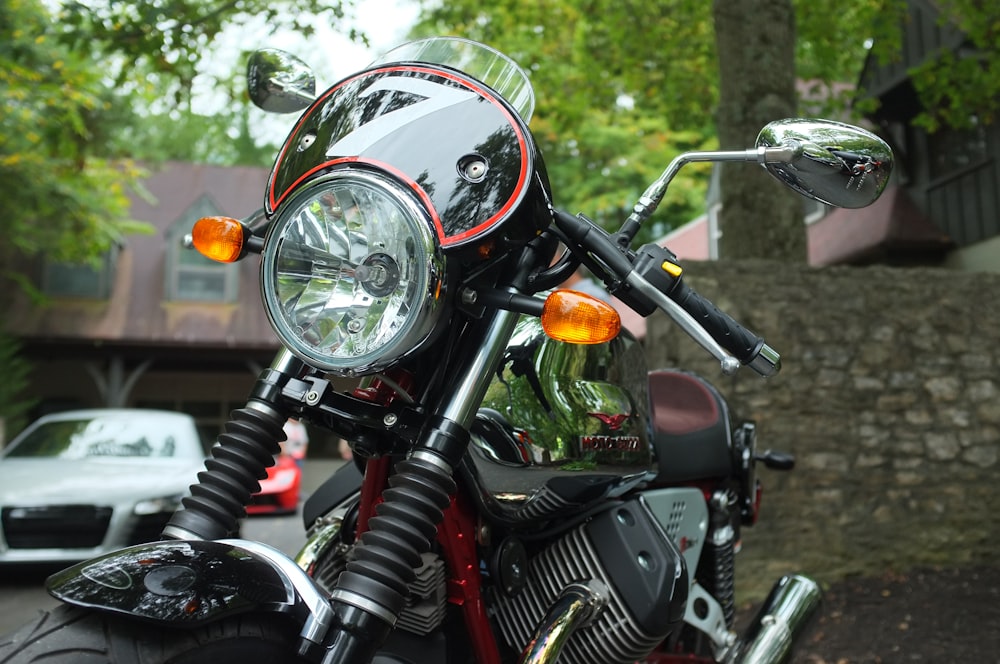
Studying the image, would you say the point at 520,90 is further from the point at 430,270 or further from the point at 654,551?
the point at 654,551

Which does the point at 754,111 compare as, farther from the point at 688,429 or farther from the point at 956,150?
the point at 956,150

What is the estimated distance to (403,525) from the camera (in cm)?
145

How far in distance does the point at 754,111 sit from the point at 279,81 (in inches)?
198

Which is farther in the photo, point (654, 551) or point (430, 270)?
point (654, 551)

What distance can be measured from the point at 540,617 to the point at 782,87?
17.7 feet

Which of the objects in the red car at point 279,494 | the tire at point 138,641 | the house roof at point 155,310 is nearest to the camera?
the tire at point 138,641

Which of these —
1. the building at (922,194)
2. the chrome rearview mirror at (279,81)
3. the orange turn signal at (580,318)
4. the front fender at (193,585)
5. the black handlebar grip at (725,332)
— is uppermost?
the chrome rearview mirror at (279,81)

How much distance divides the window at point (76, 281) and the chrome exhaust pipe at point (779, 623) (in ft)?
60.5

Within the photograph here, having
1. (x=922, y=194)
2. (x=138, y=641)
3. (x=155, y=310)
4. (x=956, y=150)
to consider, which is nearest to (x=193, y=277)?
(x=155, y=310)

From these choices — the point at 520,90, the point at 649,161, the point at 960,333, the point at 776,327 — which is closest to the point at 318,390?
the point at 520,90

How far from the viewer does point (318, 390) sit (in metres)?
1.58

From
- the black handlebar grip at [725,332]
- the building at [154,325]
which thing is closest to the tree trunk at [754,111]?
the black handlebar grip at [725,332]

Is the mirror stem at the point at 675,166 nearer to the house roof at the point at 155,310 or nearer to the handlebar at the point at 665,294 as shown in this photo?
the handlebar at the point at 665,294

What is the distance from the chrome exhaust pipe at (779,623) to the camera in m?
2.44
